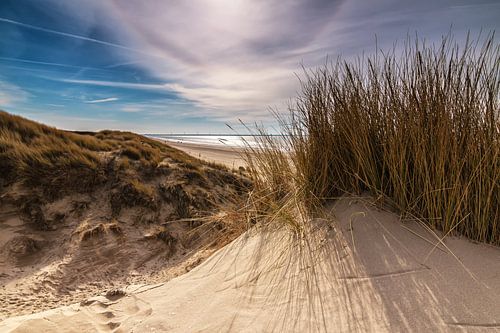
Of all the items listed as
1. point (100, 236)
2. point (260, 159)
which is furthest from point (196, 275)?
point (100, 236)

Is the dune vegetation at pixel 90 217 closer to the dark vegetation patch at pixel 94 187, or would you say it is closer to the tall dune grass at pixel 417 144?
the dark vegetation patch at pixel 94 187

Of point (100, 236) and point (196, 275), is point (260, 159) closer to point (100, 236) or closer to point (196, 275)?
point (196, 275)

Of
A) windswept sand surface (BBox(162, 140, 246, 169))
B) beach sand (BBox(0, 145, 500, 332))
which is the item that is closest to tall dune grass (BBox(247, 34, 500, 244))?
beach sand (BBox(0, 145, 500, 332))

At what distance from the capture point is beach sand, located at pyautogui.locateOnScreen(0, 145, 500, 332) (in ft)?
4.86

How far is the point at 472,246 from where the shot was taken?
183 cm

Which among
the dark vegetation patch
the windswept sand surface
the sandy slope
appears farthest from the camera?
the windswept sand surface

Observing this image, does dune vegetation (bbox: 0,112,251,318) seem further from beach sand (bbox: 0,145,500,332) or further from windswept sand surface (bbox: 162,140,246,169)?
windswept sand surface (bbox: 162,140,246,169)

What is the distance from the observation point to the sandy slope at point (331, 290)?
1479 millimetres

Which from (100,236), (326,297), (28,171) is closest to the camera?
(326,297)

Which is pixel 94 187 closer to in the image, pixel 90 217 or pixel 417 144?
pixel 90 217

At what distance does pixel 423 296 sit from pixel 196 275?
1.85 m

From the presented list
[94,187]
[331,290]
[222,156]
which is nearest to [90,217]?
[94,187]

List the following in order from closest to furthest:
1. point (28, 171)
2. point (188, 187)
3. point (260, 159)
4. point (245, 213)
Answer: point (245, 213), point (260, 159), point (28, 171), point (188, 187)

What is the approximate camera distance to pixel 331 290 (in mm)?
1778
